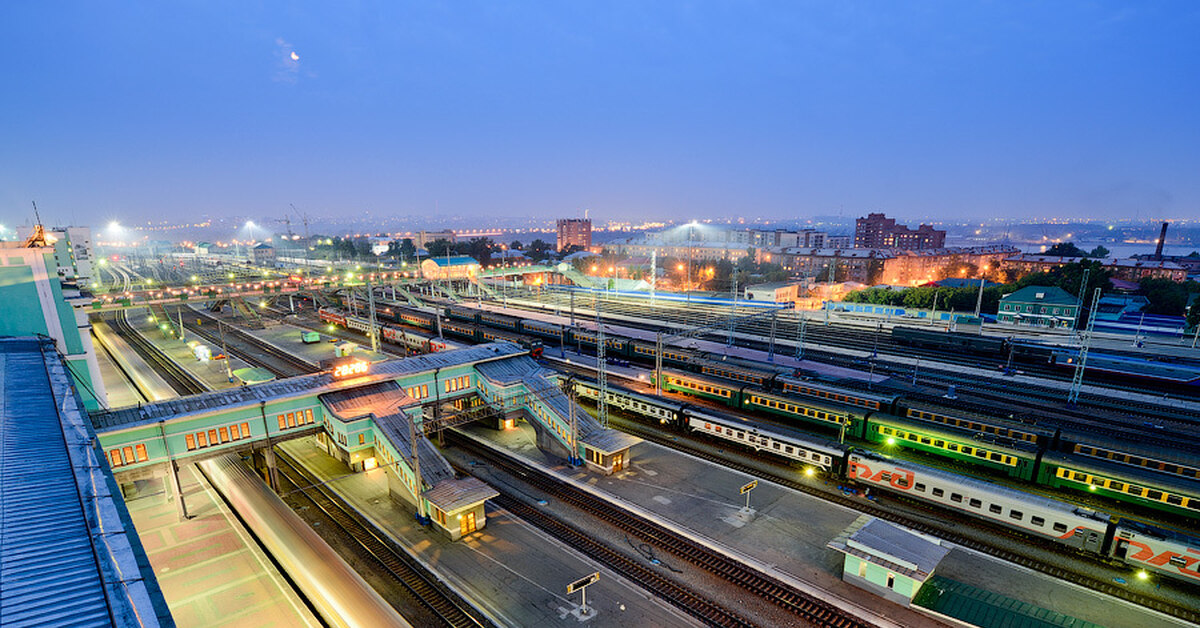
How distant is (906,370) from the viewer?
49281 millimetres

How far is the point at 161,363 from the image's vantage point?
57219 millimetres

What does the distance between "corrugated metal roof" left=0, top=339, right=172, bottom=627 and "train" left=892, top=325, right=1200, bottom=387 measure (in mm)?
62708

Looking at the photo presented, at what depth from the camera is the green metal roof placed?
17.1 metres

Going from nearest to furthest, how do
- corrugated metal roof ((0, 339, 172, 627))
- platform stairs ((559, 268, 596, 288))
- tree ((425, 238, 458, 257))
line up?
corrugated metal roof ((0, 339, 172, 627))
platform stairs ((559, 268, 596, 288))
tree ((425, 238, 458, 257))

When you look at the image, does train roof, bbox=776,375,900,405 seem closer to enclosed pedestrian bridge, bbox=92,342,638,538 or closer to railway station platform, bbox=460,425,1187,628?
railway station platform, bbox=460,425,1187,628

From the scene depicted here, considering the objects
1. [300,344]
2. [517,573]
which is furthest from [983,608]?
[300,344]

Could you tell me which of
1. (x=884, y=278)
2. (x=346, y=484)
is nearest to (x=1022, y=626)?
(x=346, y=484)

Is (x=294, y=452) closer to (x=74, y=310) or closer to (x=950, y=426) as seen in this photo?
(x=74, y=310)

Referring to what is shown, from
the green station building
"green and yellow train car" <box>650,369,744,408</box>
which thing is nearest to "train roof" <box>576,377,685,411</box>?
"green and yellow train car" <box>650,369,744,408</box>

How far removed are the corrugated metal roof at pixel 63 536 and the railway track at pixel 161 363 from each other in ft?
110

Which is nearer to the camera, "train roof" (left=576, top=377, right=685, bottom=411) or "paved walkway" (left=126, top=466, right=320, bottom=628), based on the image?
"paved walkway" (left=126, top=466, right=320, bottom=628)

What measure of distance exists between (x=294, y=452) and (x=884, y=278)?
128 m

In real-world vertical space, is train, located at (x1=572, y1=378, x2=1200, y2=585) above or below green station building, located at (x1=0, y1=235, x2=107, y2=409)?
below

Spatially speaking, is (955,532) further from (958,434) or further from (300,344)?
(300,344)
